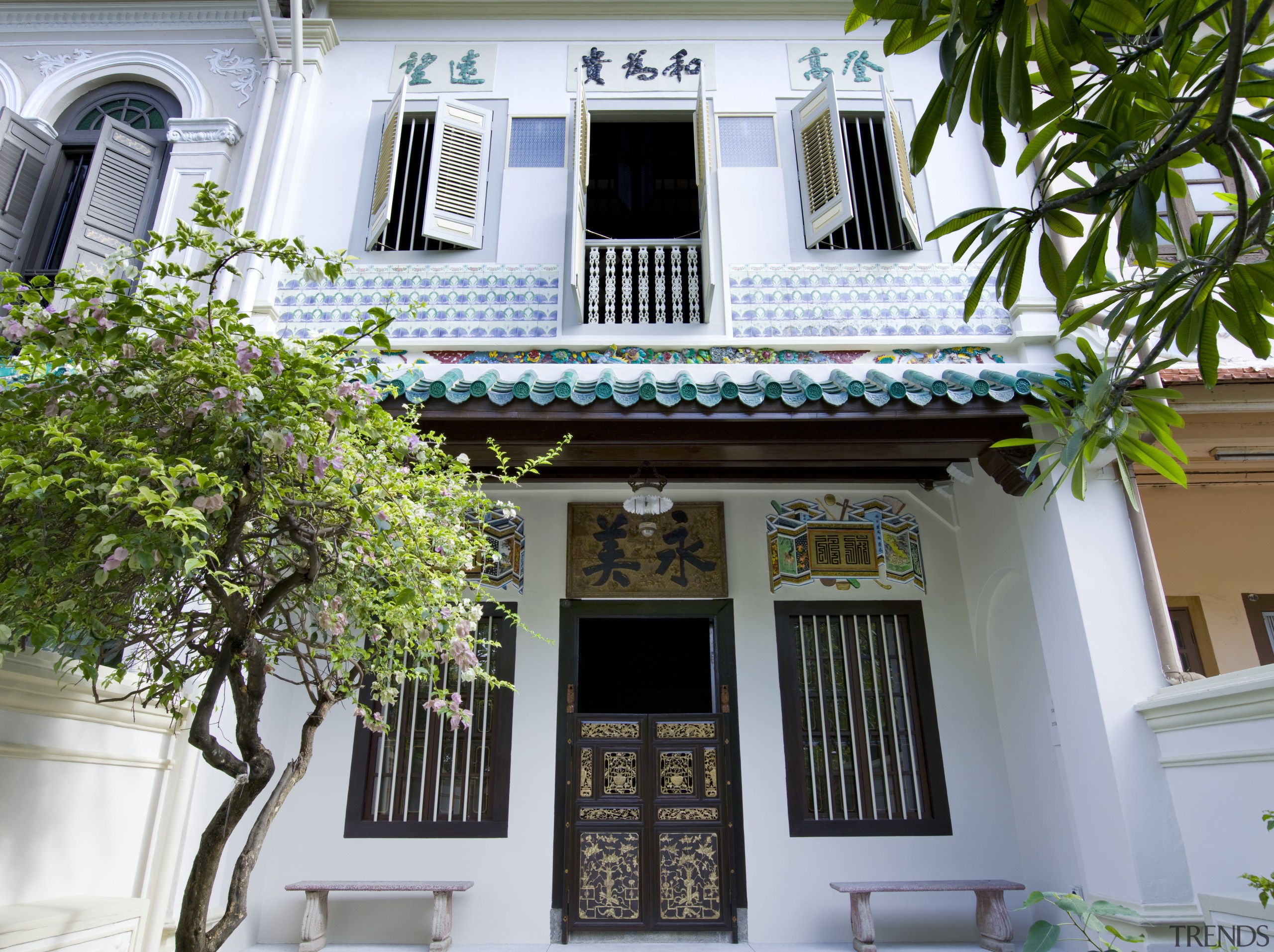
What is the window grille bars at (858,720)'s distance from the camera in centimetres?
582

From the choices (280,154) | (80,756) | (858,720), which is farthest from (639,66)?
(80,756)

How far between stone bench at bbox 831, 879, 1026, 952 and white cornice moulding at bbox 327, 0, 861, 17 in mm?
6418

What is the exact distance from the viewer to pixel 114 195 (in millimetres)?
5863

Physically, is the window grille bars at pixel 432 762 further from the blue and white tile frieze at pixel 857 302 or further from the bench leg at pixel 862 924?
the blue and white tile frieze at pixel 857 302

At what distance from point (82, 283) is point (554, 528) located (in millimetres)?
4020

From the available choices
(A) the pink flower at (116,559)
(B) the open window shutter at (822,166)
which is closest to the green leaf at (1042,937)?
(A) the pink flower at (116,559)

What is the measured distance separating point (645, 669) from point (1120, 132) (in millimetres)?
8849

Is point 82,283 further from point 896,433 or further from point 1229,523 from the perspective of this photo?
point 1229,523

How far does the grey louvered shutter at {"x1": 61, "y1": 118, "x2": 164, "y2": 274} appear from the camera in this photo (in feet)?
18.6

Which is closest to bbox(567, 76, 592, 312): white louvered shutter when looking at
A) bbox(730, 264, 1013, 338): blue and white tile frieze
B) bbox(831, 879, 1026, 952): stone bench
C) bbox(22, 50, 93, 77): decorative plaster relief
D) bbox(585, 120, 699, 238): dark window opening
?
bbox(585, 120, 699, 238): dark window opening

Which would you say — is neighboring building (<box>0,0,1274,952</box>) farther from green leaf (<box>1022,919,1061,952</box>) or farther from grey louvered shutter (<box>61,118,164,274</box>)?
green leaf (<box>1022,919,1061,952</box>)

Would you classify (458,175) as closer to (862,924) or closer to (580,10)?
(580,10)

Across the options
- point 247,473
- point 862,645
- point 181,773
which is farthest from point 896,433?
point 181,773

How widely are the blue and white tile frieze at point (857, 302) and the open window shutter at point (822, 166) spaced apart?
0.32 metres
